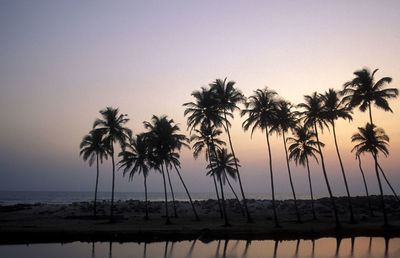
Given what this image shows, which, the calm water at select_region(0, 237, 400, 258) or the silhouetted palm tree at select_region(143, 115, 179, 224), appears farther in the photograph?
the silhouetted palm tree at select_region(143, 115, 179, 224)

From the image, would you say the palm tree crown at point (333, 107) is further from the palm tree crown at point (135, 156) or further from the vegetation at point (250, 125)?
the palm tree crown at point (135, 156)

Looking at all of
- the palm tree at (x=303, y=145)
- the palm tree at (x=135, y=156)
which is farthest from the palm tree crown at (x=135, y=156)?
the palm tree at (x=303, y=145)

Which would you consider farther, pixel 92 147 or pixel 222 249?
pixel 92 147

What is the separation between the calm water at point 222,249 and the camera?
72.4 ft

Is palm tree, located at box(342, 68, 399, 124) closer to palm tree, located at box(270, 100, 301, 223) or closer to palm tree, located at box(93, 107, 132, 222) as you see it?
palm tree, located at box(270, 100, 301, 223)

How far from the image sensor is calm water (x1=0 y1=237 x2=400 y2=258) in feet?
72.4

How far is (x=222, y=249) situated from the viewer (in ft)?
79.0

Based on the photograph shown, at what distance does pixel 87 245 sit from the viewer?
2592 cm

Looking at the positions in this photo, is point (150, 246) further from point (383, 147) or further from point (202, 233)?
point (383, 147)

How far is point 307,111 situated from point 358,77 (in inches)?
259

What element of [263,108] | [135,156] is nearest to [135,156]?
[135,156]

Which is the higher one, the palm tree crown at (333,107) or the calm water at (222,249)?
the palm tree crown at (333,107)

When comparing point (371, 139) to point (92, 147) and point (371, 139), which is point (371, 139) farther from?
point (92, 147)

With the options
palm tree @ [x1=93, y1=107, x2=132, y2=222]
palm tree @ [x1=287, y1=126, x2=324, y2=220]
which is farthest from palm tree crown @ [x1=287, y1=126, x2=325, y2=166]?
palm tree @ [x1=93, y1=107, x2=132, y2=222]
